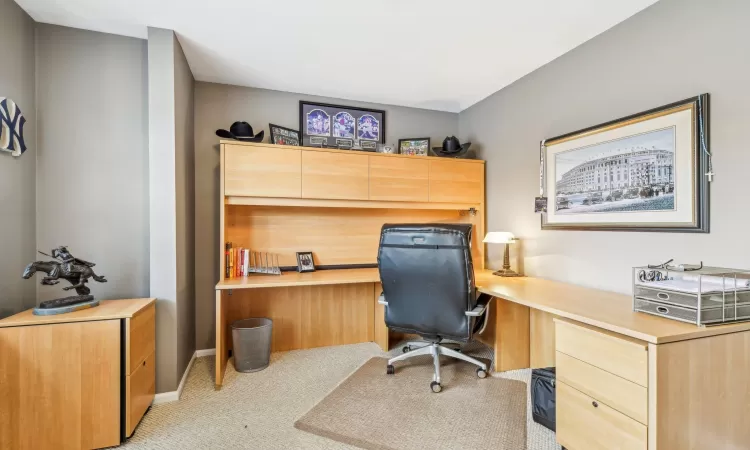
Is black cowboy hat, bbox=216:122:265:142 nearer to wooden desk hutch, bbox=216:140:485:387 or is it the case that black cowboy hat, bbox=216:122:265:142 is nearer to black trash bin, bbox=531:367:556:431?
wooden desk hutch, bbox=216:140:485:387

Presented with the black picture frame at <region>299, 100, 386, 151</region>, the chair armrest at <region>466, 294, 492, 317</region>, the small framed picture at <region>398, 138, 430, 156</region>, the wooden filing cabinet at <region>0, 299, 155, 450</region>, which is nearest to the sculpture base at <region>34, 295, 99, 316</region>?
the wooden filing cabinet at <region>0, 299, 155, 450</region>

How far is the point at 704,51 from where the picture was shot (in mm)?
1730

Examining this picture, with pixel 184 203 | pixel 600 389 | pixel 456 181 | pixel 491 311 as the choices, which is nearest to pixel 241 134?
pixel 184 203

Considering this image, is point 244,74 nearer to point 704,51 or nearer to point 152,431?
point 152,431

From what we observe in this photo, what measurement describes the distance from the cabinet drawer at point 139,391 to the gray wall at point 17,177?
775 millimetres

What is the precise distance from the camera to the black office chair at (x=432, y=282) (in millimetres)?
2180

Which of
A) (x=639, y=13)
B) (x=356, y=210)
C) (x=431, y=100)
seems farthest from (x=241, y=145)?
(x=639, y=13)

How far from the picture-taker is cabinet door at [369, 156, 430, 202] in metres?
3.06

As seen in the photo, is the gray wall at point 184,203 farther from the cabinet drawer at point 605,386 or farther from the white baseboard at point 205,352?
the cabinet drawer at point 605,386

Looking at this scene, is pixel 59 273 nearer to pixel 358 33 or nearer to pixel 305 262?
pixel 305 262

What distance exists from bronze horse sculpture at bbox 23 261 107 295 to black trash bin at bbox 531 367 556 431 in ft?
8.52

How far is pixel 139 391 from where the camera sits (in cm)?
194

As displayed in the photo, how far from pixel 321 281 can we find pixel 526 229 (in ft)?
5.74

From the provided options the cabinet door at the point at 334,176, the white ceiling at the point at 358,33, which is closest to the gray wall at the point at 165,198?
the white ceiling at the point at 358,33
